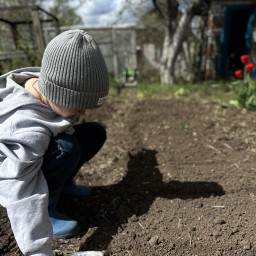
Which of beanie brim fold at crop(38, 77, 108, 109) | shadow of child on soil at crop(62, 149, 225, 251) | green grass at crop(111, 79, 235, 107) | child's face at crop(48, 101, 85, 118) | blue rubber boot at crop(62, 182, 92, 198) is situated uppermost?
beanie brim fold at crop(38, 77, 108, 109)

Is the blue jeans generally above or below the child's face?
below

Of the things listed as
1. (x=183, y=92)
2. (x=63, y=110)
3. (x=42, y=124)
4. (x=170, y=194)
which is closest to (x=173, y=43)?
(x=183, y=92)

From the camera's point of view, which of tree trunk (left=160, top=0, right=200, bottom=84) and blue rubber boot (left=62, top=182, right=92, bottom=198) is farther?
tree trunk (left=160, top=0, right=200, bottom=84)

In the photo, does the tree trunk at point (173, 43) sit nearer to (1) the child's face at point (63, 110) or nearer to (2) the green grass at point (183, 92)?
(2) the green grass at point (183, 92)

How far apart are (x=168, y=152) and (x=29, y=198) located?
4.48ft

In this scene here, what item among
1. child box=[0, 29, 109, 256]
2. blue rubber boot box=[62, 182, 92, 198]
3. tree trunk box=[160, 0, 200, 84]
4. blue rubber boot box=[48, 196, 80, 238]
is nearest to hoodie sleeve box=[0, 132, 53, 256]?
child box=[0, 29, 109, 256]

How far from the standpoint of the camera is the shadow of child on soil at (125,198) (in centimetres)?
136

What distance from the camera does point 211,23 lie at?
5672 millimetres

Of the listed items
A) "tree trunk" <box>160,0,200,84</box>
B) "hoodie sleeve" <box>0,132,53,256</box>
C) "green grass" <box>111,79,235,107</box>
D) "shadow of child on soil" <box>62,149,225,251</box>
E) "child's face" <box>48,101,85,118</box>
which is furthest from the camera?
"tree trunk" <box>160,0,200,84</box>

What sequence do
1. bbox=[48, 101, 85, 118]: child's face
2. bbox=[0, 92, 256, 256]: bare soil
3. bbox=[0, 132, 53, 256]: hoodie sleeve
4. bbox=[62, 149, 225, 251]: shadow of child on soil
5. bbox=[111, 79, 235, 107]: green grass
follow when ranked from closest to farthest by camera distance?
bbox=[0, 132, 53, 256]: hoodie sleeve < bbox=[48, 101, 85, 118]: child's face < bbox=[0, 92, 256, 256]: bare soil < bbox=[62, 149, 225, 251]: shadow of child on soil < bbox=[111, 79, 235, 107]: green grass

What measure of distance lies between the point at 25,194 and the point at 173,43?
482cm

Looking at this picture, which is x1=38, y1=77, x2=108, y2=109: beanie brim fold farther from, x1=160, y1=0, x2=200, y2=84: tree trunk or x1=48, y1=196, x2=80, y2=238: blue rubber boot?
x1=160, y1=0, x2=200, y2=84: tree trunk

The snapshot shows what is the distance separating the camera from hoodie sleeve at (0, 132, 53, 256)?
0.96m

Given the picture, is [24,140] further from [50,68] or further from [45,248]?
[45,248]
